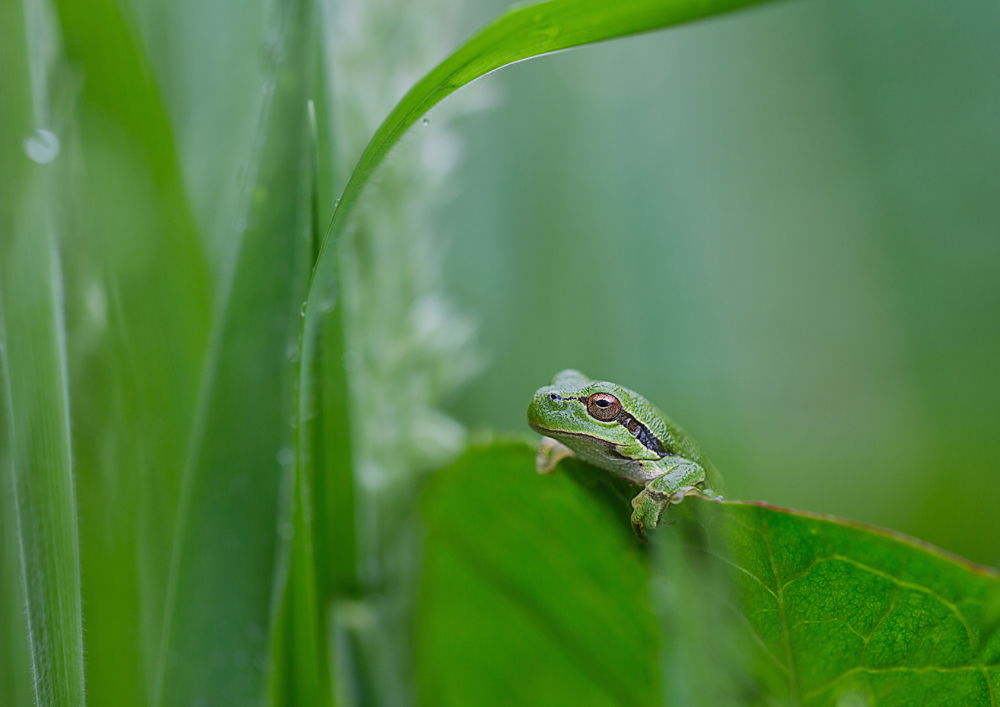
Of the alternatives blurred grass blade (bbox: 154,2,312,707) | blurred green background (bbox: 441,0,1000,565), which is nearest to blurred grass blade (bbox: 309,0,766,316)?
blurred grass blade (bbox: 154,2,312,707)

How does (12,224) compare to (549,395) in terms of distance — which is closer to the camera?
(12,224)

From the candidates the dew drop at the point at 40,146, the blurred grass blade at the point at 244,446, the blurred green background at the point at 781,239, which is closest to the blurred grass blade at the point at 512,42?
the blurred grass blade at the point at 244,446

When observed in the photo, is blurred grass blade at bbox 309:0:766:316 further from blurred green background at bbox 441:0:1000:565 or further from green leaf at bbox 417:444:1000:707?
blurred green background at bbox 441:0:1000:565

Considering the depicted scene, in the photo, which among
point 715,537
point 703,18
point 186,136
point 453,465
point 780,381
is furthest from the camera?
point 780,381

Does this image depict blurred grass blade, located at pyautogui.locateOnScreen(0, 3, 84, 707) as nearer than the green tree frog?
Yes

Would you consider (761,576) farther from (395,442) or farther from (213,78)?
(213,78)

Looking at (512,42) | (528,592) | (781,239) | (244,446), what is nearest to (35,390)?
(244,446)

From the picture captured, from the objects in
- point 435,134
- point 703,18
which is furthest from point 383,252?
point 703,18
